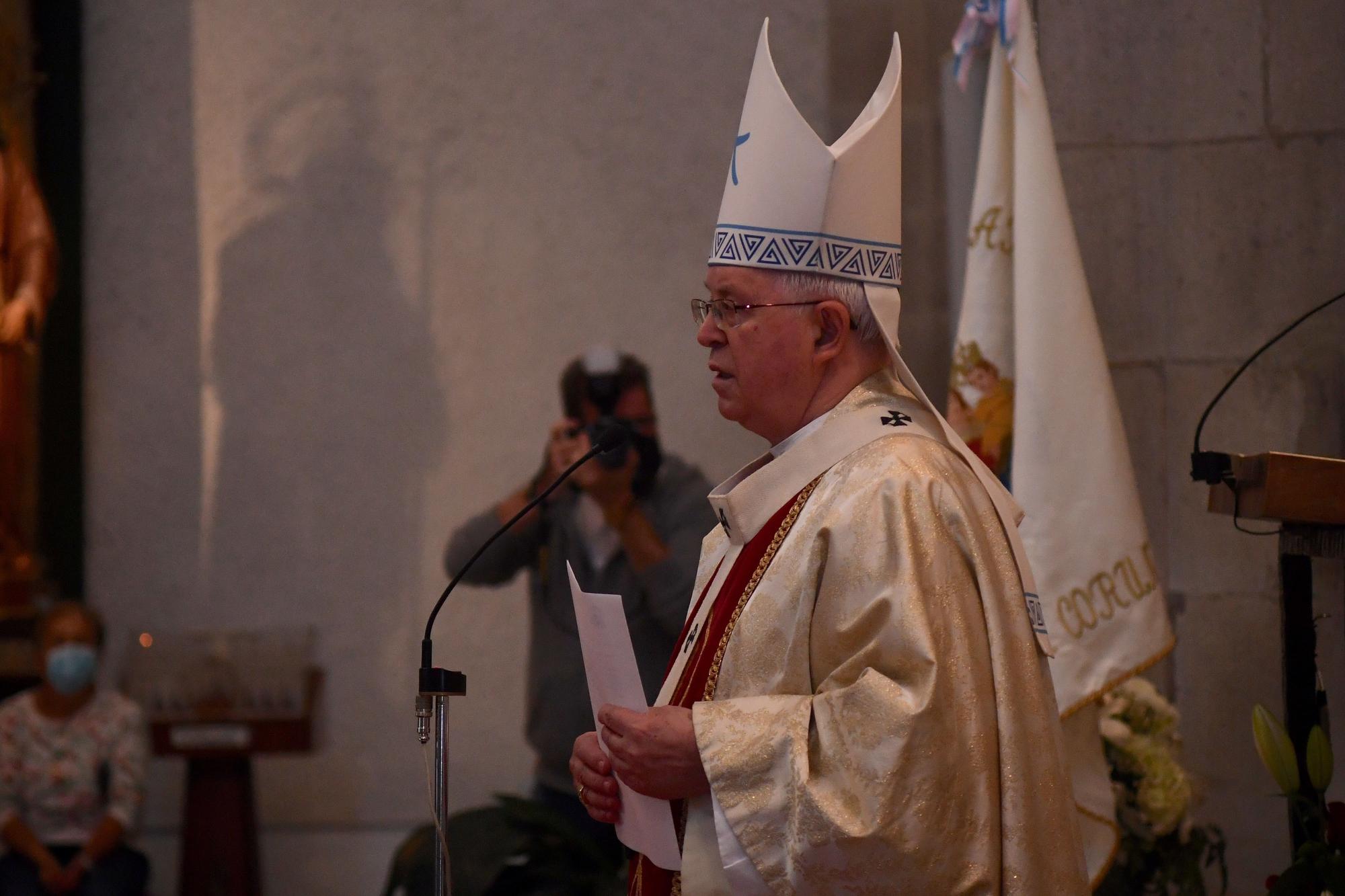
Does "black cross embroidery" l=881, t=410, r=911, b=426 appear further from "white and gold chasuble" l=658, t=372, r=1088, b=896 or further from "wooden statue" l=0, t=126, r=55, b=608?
"wooden statue" l=0, t=126, r=55, b=608

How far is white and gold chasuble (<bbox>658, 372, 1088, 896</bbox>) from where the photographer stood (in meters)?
1.55

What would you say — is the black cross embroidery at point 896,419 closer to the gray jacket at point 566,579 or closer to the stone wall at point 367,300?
the gray jacket at point 566,579

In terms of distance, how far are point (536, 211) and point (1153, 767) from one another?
286cm

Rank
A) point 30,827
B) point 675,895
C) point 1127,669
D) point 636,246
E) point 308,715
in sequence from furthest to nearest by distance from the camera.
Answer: point 636,246
point 308,715
point 30,827
point 1127,669
point 675,895

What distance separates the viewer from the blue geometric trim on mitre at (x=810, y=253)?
1856 millimetres

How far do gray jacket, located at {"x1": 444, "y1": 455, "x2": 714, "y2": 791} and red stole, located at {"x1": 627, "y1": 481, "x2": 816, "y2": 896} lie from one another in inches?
89.2

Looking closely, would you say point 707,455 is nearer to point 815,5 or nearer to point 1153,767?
point 815,5

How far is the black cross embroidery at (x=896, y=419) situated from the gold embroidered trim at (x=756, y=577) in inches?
4.2

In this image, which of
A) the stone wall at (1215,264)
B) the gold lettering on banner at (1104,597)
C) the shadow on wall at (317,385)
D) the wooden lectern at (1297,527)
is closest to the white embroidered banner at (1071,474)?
the gold lettering on banner at (1104,597)

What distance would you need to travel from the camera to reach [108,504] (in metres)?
5.01

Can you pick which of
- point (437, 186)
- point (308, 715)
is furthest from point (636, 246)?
point (308, 715)

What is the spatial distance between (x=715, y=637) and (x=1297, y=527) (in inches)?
40.8

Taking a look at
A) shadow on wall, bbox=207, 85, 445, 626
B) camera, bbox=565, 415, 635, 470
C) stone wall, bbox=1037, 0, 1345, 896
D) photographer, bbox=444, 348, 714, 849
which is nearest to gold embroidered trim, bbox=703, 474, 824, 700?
stone wall, bbox=1037, 0, 1345, 896

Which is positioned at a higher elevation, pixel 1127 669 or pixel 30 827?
pixel 1127 669
